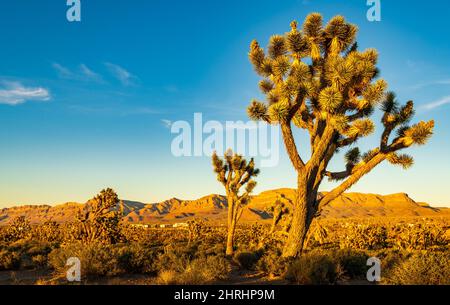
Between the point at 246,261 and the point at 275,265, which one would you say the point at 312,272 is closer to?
the point at 275,265

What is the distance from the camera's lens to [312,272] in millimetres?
8664

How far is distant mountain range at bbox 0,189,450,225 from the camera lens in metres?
117

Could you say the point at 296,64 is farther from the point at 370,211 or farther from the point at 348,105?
the point at 370,211

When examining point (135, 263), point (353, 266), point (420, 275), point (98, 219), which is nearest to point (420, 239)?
point (353, 266)

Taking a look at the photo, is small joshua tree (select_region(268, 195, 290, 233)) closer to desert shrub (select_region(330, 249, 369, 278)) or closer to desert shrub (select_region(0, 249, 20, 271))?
desert shrub (select_region(330, 249, 369, 278))

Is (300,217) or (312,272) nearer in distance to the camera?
(312,272)

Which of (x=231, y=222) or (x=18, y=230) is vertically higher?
(x=231, y=222)

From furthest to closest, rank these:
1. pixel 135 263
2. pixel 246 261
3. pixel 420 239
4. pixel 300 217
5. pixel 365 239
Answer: pixel 365 239 → pixel 420 239 → pixel 246 261 → pixel 300 217 → pixel 135 263

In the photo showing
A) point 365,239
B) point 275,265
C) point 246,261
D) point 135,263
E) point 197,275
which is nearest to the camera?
point 197,275

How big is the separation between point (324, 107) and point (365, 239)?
1876 cm

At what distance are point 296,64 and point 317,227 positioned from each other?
13.9 m

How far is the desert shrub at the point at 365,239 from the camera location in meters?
24.4

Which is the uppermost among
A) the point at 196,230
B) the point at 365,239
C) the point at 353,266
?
the point at 353,266

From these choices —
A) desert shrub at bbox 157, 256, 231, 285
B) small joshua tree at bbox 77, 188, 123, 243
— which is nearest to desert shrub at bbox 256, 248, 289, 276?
desert shrub at bbox 157, 256, 231, 285
